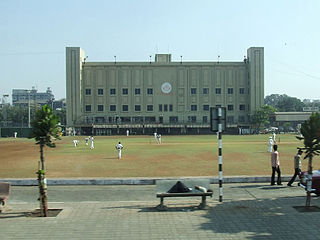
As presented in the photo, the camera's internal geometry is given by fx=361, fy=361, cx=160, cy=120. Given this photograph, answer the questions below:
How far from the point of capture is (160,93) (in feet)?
331

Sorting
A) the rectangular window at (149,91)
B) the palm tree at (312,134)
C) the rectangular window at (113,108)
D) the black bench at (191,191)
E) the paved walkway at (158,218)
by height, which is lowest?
the paved walkway at (158,218)

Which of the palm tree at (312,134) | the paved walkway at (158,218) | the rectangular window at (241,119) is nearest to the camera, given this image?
the paved walkway at (158,218)

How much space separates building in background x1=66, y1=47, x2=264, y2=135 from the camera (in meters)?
99.2

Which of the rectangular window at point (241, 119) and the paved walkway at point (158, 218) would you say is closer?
the paved walkway at point (158, 218)

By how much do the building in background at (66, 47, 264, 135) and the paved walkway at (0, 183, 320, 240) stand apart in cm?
8601

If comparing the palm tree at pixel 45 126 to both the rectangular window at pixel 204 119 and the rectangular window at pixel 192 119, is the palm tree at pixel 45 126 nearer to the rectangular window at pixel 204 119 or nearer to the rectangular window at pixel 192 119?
the rectangular window at pixel 192 119

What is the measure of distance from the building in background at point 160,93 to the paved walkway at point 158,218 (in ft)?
282

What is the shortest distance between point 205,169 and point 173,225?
1077 centimetres

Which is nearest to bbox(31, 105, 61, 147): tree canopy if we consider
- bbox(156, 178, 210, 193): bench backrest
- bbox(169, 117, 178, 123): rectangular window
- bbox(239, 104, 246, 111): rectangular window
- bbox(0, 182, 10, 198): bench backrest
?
bbox(0, 182, 10, 198): bench backrest

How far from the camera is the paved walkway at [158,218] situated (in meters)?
8.09

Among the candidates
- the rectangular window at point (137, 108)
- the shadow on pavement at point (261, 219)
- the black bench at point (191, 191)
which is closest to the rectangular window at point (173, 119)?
the rectangular window at point (137, 108)

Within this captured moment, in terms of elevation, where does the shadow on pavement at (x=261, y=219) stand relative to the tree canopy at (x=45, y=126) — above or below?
below

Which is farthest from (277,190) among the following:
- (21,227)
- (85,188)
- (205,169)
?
(21,227)

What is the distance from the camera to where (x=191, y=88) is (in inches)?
3981
